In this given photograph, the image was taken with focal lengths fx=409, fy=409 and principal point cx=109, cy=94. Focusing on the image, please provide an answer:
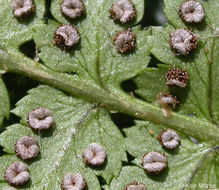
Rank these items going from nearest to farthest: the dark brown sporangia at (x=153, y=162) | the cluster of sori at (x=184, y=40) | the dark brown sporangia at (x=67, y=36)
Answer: the dark brown sporangia at (x=153, y=162)
the cluster of sori at (x=184, y=40)
the dark brown sporangia at (x=67, y=36)

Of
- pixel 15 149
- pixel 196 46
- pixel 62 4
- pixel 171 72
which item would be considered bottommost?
pixel 15 149

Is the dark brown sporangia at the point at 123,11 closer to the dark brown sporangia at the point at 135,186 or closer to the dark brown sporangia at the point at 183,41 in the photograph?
the dark brown sporangia at the point at 183,41

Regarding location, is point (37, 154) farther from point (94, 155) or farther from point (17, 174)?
point (94, 155)

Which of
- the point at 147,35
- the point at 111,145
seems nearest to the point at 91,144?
the point at 111,145

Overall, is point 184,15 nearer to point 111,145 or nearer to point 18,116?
point 111,145

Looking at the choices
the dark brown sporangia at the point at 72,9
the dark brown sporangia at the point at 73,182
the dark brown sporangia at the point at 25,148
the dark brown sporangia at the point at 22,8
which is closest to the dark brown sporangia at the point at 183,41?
the dark brown sporangia at the point at 72,9

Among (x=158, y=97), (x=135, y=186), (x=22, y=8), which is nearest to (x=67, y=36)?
(x=22, y=8)
